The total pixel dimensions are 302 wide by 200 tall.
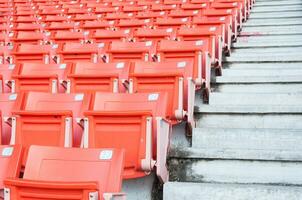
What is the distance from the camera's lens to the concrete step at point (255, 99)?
2555 mm

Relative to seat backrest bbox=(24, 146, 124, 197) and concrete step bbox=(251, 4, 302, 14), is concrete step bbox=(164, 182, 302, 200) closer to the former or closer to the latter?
seat backrest bbox=(24, 146, 124, 197)

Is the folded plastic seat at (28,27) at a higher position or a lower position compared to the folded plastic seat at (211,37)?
higher

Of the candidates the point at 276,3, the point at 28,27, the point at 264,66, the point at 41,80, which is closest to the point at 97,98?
the point at 41,80

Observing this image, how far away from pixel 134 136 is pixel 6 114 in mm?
690

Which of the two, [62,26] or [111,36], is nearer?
[111,36]

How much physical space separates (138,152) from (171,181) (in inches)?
7.7

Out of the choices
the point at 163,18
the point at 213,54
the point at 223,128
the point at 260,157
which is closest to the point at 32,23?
the point at 163,18

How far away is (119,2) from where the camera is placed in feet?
18.6

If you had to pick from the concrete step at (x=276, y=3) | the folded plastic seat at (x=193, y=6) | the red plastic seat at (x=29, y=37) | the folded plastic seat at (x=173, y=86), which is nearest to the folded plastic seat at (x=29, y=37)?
the red plastic seat at (x=29, y=37)

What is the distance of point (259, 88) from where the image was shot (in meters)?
2.74

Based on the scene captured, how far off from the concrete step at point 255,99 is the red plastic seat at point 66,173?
119 centimetres

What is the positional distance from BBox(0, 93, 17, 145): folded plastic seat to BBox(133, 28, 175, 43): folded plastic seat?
141cm

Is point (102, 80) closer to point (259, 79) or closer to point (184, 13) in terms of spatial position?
point (259, 79)

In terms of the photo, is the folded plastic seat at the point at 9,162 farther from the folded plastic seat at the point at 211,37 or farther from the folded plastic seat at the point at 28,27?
the folded plastic seat at the point at 28,27
